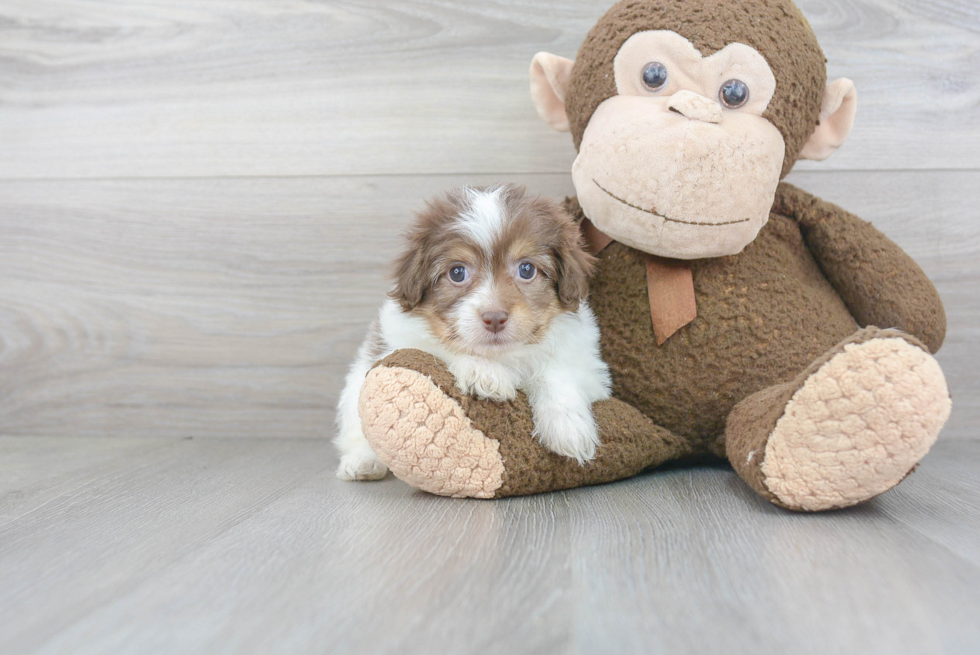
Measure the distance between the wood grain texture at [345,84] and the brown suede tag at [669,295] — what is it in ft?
1.91

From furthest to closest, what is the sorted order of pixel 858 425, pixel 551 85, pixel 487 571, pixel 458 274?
pixel 551 85
pixel 458 274
pixel 858 425
pixel 487 571

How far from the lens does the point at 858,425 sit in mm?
1039

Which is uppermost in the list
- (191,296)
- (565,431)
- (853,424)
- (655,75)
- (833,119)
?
(655,75)

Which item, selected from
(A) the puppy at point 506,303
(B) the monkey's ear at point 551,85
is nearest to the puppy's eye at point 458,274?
(A) the puppy at point 506,303

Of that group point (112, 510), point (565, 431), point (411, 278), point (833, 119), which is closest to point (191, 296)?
point (112, 510)

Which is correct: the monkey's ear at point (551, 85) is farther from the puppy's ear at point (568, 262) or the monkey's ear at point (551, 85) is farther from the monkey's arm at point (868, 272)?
the monkey's arm at point (868, 272)

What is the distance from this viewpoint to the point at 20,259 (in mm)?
2012

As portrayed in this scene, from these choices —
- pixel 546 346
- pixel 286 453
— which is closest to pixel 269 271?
pixel 286 453

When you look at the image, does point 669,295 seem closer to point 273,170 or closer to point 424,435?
point 424,435

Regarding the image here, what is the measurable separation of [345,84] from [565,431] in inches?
47.8

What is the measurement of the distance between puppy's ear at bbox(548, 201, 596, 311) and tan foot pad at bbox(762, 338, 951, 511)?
425 millimetres

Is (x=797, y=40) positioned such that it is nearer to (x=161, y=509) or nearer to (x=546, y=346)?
(x=546, y=346)

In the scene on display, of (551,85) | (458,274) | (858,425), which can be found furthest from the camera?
(551,85)

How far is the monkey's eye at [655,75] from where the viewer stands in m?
1.35
